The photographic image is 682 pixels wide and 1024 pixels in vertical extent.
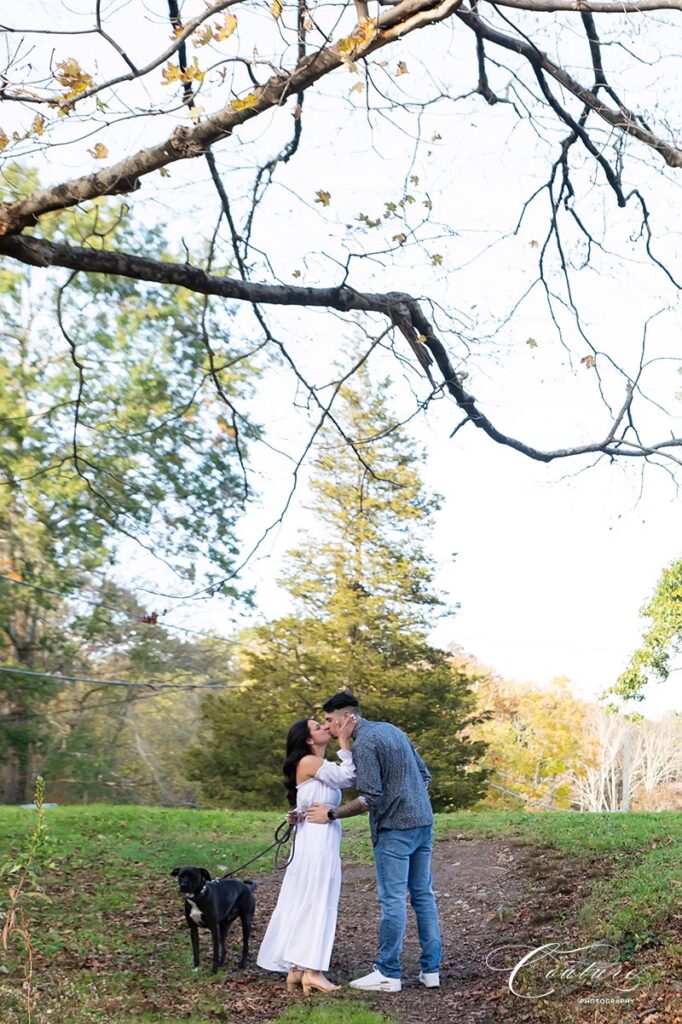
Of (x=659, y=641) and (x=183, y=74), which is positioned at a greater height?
(x=183, y=74)

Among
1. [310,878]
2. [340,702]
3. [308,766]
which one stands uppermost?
[340,702]

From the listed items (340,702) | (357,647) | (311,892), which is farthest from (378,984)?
(357,647)

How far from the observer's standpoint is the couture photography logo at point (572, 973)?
5617 mm

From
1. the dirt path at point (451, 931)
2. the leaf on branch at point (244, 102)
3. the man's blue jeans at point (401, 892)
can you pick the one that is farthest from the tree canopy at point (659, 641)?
the leaf on branch at point (244, 102)

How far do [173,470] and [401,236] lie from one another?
11644 millimetres

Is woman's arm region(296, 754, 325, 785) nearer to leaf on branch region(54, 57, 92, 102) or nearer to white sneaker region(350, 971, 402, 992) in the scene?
white sneaker region(350, 971, 402, 992)

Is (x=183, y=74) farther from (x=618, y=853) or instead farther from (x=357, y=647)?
(x=357, y=647)

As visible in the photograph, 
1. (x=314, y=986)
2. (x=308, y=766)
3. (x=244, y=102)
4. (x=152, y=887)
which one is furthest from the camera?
(x=152, y=887)

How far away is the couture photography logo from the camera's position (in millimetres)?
5617

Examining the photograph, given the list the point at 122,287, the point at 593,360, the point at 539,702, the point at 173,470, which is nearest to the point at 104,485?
the point at 173,470

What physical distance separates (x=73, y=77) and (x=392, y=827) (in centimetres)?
484

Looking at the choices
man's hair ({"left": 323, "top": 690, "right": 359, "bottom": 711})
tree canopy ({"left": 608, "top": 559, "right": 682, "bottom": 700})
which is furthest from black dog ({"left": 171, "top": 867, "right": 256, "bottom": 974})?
tree canopy ({"left": 608, "top": 559, "right": 682, "bottom": 700})

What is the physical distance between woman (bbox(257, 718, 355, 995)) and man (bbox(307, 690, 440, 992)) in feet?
0.40

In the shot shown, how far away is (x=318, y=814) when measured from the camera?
661 centimetres
